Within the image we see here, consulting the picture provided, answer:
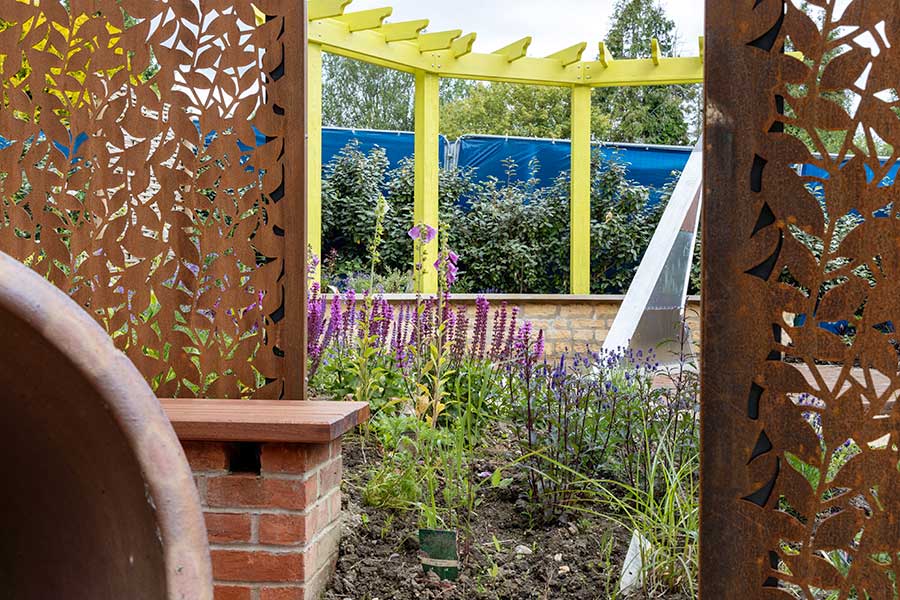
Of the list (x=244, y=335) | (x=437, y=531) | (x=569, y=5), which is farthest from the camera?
(x=569, y=5)

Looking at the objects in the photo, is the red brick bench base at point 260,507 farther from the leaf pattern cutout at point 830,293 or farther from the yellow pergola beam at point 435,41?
the yellow pergola beam at point 435,41

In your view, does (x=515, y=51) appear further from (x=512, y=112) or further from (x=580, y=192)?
(x=512, y=112)

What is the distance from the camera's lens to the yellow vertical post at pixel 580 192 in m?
9.04

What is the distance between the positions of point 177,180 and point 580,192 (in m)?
6.97

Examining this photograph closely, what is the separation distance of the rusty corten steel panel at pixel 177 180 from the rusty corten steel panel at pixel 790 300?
1251 mm

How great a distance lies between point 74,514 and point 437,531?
154 cm

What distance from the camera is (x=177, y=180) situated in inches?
101

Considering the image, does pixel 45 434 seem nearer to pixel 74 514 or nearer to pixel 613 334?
pixel 74 514

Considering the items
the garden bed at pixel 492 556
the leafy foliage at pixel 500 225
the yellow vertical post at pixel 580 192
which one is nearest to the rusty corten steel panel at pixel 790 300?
the garden bed at pixel 492 556

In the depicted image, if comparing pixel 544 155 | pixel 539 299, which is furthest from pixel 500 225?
pixel 539 299

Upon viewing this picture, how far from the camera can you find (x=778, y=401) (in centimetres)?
182

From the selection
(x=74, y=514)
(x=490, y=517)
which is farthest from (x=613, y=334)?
(x=74, y=514)

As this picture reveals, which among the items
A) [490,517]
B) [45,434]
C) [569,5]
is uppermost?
[569,5]

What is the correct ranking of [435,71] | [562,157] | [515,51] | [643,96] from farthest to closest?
1. [643,96]
2. [562,157]
3. [515,51]
4. [435,71]
